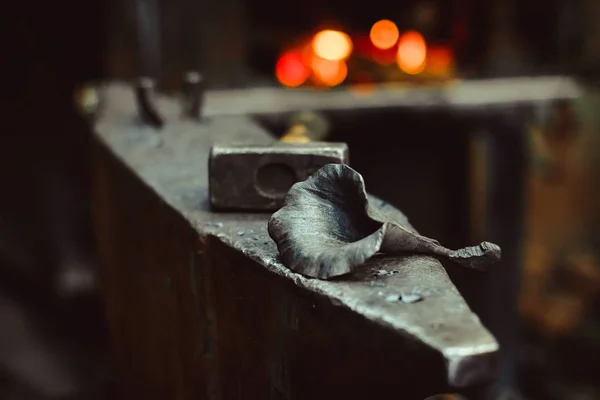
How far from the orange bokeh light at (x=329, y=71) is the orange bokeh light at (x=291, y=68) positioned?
0.27 ft

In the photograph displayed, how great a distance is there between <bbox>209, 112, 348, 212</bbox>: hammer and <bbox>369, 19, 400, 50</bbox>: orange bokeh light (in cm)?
427

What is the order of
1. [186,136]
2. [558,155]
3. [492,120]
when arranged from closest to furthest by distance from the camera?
[186,136]
[492,120]
[558,155]

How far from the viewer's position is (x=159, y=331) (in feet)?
6.90

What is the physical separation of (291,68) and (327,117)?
148 cm

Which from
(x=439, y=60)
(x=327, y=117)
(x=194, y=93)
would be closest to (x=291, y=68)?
(x=439, y=60)

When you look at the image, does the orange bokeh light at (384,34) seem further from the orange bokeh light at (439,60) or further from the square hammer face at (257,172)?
the square hammer face at (257,172)

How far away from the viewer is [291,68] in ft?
18.8

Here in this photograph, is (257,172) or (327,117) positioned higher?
(257,172)

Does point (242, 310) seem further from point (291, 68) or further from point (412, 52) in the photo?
point (412, 52)

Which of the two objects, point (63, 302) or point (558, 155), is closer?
point (63, 302)

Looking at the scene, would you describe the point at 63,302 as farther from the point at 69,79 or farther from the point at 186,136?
the point at 186,136

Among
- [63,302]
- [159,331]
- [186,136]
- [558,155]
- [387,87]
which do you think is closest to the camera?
[159,331]

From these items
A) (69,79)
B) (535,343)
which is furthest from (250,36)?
(535,343)

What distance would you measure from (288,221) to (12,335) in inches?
152
